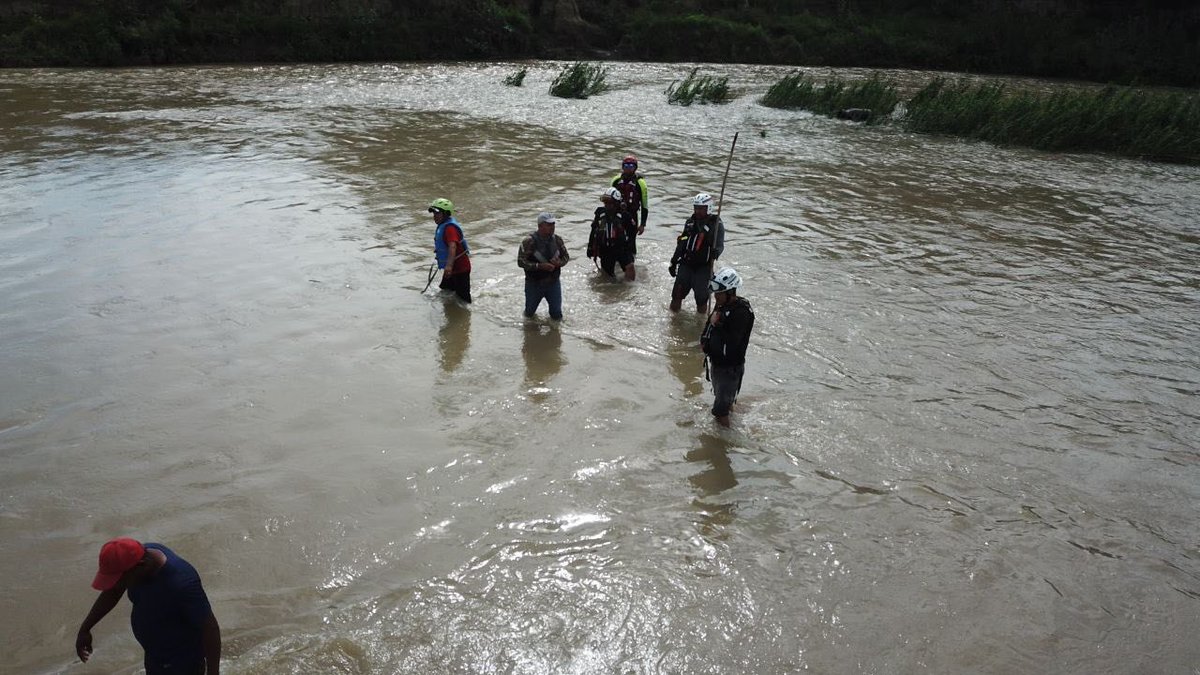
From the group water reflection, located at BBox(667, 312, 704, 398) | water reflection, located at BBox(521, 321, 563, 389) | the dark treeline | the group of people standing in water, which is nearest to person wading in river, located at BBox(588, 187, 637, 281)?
the group of people standing in water

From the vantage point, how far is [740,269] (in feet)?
42.3

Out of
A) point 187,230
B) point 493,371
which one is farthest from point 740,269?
point 187,230

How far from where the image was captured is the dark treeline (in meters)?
36.2

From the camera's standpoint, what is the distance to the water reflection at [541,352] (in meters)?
9.16

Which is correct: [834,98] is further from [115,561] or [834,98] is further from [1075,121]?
[115,561]

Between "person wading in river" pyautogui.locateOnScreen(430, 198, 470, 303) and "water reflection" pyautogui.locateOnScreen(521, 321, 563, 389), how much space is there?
1.11 meters

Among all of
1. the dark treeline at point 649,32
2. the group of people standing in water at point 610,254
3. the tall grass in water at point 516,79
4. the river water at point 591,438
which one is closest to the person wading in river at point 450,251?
the group of people standing in water at point 610,254

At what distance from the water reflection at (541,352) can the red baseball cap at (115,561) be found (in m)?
5.07

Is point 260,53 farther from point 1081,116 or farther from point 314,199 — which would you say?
point 1081,116

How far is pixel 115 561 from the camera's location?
408cm

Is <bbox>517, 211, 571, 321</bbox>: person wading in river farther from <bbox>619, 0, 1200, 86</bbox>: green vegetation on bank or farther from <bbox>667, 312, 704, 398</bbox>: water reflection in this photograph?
<bbox>619, 0, 1200, 86</bbox>: green vegetation on bank

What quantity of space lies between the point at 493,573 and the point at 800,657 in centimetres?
223

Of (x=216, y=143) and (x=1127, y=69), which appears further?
(x=1127, y=69)

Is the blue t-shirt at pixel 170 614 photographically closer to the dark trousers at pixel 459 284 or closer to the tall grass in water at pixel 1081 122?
the dark trousers at pixel 459 284
